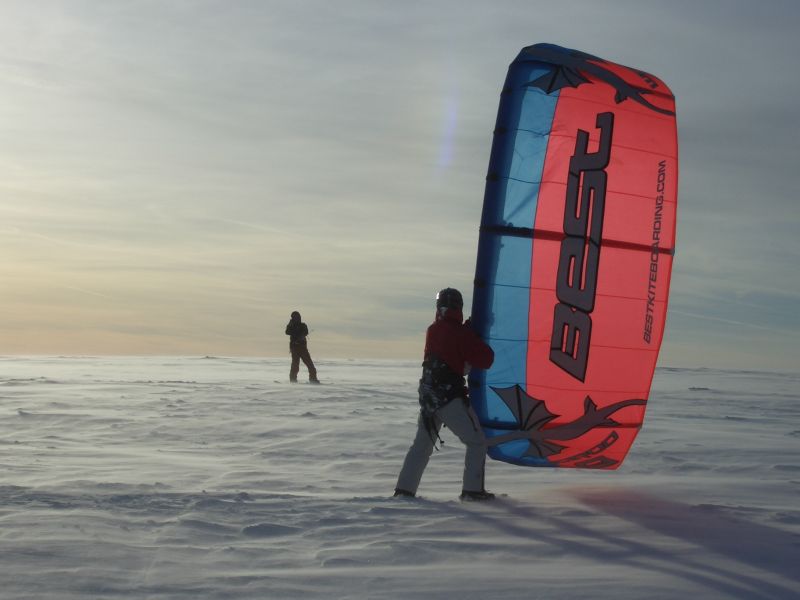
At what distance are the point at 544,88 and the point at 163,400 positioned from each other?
9.17 m

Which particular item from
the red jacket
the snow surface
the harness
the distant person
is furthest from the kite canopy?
the distant person

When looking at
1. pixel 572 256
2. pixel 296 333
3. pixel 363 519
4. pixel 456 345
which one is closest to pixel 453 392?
pixel 456 345

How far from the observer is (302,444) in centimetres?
920

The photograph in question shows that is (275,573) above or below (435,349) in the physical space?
below

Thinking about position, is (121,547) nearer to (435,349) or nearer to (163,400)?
(435,349)

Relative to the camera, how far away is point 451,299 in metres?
6.15

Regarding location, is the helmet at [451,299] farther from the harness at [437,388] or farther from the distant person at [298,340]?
the distant person at [298,340]

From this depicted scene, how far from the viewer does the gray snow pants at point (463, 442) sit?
20.0 ft

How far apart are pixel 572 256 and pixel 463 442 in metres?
1.76

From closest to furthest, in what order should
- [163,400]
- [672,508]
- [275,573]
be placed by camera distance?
[275,573], [672,508], [163,400]

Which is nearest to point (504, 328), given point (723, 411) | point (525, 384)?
point (525, 384)

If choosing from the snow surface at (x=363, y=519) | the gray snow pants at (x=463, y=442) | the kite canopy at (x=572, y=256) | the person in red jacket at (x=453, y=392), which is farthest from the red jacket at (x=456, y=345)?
the snow surface at (x=363, y=519)

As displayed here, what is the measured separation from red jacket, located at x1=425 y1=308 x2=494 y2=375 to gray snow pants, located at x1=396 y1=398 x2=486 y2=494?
0.27m

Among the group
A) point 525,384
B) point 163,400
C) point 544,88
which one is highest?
point 544,88
